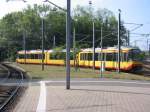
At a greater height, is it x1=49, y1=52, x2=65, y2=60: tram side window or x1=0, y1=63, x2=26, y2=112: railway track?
x1=49, y1=52, x2=65, y2=60: tram side window

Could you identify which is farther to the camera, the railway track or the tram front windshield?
the tram front windshield

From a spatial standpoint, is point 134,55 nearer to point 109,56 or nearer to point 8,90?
point 109,56

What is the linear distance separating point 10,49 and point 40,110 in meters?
109

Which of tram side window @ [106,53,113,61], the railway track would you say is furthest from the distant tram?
the railway track

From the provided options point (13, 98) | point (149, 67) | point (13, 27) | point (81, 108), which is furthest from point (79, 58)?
point (13, 27)

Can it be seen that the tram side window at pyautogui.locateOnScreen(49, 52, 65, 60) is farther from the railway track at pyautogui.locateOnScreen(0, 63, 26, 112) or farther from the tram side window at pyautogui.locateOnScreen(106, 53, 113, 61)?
the railway track at pyautogui.locateOnScreen(0, 63, 26, 112)

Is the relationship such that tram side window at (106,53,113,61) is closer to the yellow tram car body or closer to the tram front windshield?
the yellow tram car body

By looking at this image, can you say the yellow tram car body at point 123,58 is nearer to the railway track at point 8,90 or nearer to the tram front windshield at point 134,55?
the tram front windshield at point 134,55

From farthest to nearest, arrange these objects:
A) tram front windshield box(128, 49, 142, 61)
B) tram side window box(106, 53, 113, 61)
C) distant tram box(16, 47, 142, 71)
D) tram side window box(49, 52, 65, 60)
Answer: tram side window box(49, 52, 65, 60), tram side window box(106, 53, 113, 61), distant tram box(16, 47, 142, 71), tram front windshield box(128, 49, 142, 61)

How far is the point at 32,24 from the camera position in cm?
12394

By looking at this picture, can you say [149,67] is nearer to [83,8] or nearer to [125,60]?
[125,60]

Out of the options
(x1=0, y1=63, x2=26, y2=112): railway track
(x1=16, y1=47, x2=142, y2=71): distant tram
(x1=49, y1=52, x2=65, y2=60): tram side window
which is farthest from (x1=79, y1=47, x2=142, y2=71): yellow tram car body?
(x1=0, y1=63, x2=26, y2=112): railway track

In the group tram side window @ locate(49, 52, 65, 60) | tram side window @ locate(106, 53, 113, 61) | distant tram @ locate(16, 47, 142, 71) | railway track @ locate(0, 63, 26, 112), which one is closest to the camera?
railway track @ locate(0, 63, 26, 112)

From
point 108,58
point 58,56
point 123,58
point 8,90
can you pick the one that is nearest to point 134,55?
point 123,58
